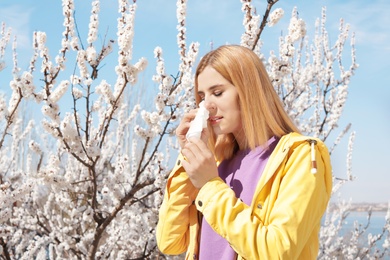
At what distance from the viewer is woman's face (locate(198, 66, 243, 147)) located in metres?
1.66

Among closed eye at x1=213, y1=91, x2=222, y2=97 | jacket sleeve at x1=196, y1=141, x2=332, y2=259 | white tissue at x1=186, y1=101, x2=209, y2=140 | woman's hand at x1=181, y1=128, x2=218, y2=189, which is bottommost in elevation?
jacket sleeve at x1=196, y1=141, x2=332, y2=259

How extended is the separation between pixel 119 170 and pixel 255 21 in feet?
4.67

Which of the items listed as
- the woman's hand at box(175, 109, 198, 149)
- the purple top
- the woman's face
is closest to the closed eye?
the woman's face

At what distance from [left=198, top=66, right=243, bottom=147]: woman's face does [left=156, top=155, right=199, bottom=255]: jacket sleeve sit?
0.78 ft

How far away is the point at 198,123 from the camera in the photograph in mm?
1645

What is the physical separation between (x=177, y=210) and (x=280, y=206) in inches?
19.9

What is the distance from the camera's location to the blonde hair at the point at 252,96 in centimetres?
162

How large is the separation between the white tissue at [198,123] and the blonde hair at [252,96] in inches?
4.8

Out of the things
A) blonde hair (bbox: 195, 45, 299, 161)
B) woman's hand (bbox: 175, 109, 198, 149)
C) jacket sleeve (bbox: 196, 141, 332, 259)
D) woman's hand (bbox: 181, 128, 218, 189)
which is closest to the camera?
jacket sleeve (bbox: 196, 141, 332, 259)

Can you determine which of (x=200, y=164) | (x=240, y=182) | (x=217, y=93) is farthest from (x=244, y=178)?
(x=217, y=93)

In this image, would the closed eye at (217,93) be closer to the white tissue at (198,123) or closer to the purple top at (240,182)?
the white tissue at (198,123)

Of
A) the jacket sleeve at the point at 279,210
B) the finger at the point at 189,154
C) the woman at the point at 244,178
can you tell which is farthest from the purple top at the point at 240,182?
the finger at the point at 189,154

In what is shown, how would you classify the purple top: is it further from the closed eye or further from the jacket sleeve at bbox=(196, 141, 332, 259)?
the closed eye

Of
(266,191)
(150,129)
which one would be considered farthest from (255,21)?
(266,191)
